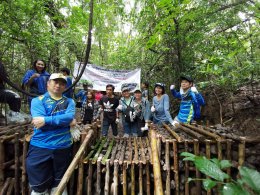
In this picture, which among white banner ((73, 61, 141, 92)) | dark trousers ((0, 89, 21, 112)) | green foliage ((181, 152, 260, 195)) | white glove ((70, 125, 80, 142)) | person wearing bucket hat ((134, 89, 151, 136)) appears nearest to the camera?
green foliage ((181, 152, 260, 195))

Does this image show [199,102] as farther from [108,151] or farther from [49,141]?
[49,141]

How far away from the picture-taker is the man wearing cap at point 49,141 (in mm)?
2807

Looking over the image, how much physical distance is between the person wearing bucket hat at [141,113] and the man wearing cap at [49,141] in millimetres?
2717

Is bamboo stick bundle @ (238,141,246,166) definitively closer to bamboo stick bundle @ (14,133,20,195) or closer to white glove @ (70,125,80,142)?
white glove @ (70,125,80,142)

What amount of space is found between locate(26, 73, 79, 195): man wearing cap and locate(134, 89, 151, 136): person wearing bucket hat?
2.72 meters

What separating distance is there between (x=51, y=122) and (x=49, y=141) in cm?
30

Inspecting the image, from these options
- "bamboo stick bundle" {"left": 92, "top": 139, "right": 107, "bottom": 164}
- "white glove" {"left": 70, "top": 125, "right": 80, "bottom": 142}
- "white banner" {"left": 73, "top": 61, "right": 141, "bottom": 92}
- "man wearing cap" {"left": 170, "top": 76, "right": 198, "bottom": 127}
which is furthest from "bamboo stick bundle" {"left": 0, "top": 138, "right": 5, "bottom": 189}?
"white banner" {"left": 73, "top": 61, "right": 141, "bottom": 92}

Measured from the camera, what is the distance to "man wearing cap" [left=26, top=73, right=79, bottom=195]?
2807 mm

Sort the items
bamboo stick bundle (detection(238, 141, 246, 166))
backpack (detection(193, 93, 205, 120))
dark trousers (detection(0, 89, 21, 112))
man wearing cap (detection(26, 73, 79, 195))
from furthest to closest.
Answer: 1. dark trousers (detection(0, 89, 21, 112))
2. backpack (detection(193, 93, 205, 120))
3. bamboo stick bundle (detection(238, 141, 246, 166))
4. man wearing cap (detection(26, 73, 79, 195))

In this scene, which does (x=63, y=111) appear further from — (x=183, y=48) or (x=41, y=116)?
(x=183, y=48)

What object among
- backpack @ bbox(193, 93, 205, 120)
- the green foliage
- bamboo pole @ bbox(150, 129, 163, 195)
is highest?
backpack @ bbox(193, 93, 205, 120)

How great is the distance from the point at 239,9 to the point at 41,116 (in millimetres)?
5118

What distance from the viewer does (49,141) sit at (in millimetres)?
2861

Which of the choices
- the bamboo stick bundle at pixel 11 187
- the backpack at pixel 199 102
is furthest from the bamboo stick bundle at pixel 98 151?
the backpack at pixel 199 102
